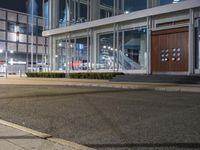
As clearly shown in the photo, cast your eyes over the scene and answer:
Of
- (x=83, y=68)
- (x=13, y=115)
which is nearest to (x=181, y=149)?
(x=13, y=115)

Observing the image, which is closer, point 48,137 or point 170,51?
point 48,137

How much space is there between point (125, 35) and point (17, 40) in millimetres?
52721

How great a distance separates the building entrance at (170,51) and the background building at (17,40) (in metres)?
48.9

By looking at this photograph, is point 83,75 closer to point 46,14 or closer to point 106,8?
point 106,8

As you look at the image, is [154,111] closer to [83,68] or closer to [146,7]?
[146,7]

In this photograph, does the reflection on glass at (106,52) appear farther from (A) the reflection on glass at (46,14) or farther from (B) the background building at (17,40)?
(B) the background building at (17,40)

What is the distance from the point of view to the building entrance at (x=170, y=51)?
2208 cm

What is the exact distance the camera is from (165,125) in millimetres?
7160

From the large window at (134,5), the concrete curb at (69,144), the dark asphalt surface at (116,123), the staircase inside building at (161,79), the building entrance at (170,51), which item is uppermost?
the large window at (134,5)

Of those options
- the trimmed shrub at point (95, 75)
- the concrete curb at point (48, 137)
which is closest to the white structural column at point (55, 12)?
the trimmed shrub at point (95, 75)

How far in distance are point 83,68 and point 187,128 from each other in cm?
2452

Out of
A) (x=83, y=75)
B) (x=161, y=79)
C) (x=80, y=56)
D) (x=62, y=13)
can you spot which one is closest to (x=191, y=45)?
(x=161, y=79)

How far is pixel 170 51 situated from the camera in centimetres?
2309

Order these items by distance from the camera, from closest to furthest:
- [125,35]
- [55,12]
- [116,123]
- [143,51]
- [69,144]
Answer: [69,144] < [116,123] < [143,51] < [125,35] < [55,12]
